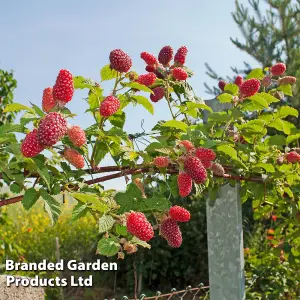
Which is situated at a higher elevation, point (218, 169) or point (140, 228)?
point (218, 169)

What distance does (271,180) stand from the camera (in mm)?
2512

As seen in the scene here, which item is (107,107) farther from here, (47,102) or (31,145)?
(31,145)

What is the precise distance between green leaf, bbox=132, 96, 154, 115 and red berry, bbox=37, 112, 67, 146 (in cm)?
51

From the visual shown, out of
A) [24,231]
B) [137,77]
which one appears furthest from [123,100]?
[24,231]

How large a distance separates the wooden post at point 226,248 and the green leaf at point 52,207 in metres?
1.05

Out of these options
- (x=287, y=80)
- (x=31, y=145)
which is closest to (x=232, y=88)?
(x=287, y=80)

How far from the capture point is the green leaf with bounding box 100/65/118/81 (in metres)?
1.72

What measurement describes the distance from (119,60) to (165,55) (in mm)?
465

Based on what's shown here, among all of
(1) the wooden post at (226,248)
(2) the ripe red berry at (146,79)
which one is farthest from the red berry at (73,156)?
(1) the wooden post at (226,248)

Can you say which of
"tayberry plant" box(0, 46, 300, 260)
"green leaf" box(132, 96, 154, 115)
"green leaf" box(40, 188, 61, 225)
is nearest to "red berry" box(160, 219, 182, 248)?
"tayberry plant" box(0, 46, 300, 260)

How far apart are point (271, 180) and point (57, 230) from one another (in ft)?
20.4

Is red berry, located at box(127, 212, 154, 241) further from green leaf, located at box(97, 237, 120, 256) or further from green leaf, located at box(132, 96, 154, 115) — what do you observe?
green leaf, located at box(132, 96, 154, 115)

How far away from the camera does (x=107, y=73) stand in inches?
68.0

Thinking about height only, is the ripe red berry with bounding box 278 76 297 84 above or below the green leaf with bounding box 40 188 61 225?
above
